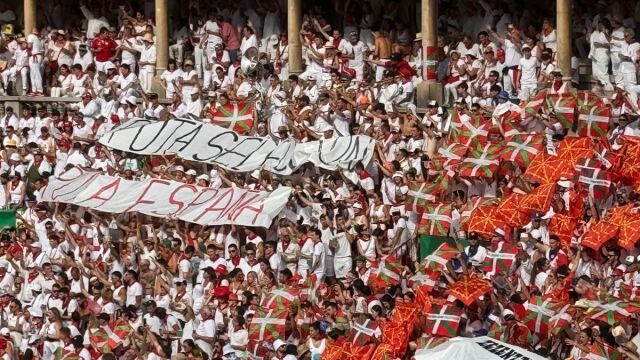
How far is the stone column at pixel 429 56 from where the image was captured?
44.0 m

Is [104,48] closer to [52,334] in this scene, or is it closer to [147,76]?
[147,76]

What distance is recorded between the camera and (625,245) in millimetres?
35594

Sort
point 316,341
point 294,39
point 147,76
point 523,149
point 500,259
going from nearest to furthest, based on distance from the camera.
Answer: point 316,341
point 500,259
point 523,149
point 294,39
point 147,76

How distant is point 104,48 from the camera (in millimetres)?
49312

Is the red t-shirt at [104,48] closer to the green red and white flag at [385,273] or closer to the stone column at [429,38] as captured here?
the stone column at [429,38]

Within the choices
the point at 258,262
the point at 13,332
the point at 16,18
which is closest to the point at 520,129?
the point at 258,262

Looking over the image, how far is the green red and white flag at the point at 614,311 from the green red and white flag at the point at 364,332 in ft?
11.7

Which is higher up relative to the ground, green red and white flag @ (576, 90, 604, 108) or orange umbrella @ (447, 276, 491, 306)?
green red and white flag @ (576, 90, 604, 108)

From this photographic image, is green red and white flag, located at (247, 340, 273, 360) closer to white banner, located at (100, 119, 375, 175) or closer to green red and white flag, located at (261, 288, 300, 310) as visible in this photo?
green red and white flag, located at (261, 288, 300, 310)

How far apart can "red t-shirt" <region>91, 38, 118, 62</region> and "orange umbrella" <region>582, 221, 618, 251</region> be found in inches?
628

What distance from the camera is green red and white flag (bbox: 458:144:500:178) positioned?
39.1m

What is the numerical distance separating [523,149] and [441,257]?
287cm

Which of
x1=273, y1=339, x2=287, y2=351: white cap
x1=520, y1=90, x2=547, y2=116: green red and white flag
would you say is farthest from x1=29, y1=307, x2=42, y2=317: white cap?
x1=520, y1=90, x2=547, y2=116: green red and white flag

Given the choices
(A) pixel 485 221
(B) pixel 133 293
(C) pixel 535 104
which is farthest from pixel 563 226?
(B) pixel 133 293
